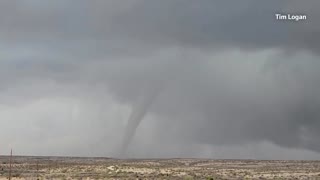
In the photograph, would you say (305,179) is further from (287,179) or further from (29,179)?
(29,179)

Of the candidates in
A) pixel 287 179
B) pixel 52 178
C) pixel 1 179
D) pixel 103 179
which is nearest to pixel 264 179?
pixel 287 179

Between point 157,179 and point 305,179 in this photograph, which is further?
point 305,179

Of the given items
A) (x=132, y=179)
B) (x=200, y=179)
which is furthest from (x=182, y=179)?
(x=132, y=179)

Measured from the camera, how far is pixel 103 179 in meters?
90.3

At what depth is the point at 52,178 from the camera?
3686 inches

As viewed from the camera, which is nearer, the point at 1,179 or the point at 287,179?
the point at 1,179

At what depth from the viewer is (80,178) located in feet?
307

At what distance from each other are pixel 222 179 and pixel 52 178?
101ft

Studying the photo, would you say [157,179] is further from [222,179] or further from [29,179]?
[29,179]

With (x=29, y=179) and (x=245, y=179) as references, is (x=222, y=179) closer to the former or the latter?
(x=245, y=179)

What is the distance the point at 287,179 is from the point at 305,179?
3.31 m

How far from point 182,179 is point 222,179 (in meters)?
7.22

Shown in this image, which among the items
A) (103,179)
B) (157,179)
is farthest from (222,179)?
(103,179)

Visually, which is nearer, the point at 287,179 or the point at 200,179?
the point at 200,179
